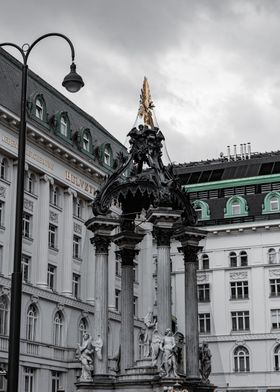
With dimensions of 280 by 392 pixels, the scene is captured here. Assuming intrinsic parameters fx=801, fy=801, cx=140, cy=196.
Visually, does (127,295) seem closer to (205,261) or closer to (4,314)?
(4,314)

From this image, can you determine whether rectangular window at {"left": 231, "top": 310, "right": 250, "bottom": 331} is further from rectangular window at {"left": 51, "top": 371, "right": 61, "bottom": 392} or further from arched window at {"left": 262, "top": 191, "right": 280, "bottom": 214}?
rectangular window at {"left": 51, "top": 371, "right": 61, "bottom": 392}

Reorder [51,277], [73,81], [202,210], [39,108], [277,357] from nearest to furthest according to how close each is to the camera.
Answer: [73,81], [51,277], [39,108], [277,357], [202,210]

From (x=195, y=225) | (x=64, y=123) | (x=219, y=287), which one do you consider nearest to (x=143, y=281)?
(x=219, y=287)

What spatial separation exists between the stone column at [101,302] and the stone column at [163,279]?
8.14 feet

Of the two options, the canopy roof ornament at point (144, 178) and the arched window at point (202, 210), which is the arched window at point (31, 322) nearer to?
the canopy roof ornament at point (144, 178)

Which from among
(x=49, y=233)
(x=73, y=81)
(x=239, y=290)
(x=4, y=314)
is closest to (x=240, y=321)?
(x=239, y=290)

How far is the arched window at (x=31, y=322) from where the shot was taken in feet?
170

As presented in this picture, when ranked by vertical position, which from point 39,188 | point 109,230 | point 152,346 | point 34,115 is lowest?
point 152,346

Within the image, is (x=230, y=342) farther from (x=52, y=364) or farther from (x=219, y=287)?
(x=52, y=364)

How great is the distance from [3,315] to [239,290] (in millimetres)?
26511

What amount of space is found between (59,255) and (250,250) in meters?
20.3

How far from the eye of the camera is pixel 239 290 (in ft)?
229

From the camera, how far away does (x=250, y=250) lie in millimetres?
69812

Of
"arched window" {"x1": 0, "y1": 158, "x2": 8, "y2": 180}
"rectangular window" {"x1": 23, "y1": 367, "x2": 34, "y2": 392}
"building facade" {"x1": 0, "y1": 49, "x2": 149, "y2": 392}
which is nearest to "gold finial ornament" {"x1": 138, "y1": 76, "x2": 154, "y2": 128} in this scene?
"building facade" {"x1": 0, "y1": 49, "x2": 149, "y2": 392}
